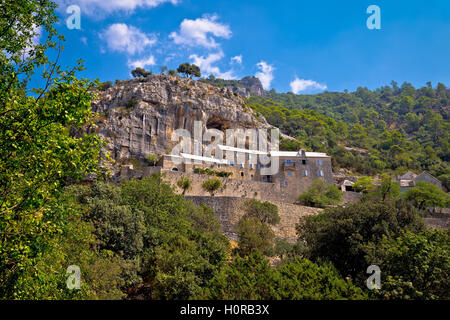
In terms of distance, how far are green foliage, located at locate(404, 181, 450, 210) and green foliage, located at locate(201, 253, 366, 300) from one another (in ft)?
126

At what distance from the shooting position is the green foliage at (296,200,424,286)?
772 inches

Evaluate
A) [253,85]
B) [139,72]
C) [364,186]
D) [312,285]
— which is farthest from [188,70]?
[253,85]

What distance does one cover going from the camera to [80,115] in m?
9.98

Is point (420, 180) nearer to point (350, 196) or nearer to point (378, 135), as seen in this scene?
point (350, 196)

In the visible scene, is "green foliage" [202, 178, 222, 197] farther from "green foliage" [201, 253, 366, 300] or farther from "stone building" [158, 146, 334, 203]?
"green foliage" [201, 253, 366, 300]

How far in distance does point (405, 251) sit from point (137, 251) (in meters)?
15.0

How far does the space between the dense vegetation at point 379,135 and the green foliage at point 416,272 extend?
2224 inches

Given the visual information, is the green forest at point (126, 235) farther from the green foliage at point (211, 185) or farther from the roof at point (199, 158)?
the roof at point (199, 158)

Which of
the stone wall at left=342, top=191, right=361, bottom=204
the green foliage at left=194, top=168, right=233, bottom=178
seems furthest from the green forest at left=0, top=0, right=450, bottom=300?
the stone wall at left=342, top=191, right=361, bottom=204

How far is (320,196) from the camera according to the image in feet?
151

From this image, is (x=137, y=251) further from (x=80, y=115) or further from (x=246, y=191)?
(x=246, y=191)

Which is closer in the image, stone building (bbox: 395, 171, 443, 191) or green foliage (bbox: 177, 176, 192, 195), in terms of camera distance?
green foliage (bbox: 177, 176, 192, 195)

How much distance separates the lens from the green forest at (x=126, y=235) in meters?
9.59

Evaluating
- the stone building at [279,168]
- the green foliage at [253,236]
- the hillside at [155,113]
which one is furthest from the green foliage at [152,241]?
the hillside at [155,113]
